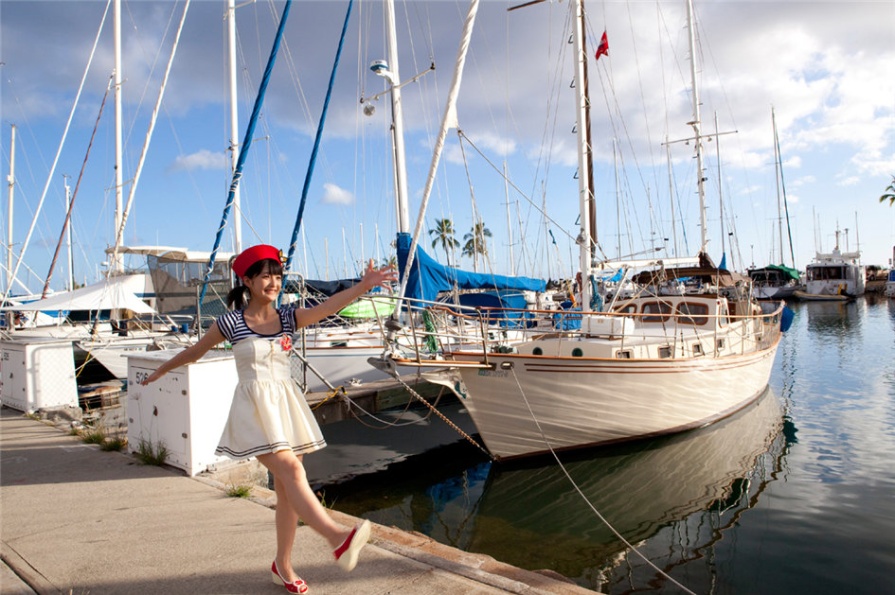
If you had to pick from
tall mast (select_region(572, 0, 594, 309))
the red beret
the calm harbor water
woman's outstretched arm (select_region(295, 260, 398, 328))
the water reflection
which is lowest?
the calm harbor water

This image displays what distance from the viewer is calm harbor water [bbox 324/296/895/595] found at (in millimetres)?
5941

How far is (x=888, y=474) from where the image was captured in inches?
341

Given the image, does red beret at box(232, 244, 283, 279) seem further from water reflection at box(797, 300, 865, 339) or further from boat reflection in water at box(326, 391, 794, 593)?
water reflection at box(797, 300, 865, 339)

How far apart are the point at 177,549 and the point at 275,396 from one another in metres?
1.70

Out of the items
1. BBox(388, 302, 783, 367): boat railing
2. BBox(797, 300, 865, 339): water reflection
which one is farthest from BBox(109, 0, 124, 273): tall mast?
BBox(797, 300, 865, 339): water reflection

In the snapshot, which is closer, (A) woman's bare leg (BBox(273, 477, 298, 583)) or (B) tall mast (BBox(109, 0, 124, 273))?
(A) woman's bare leg (BBox(273, 477, 298, 583))

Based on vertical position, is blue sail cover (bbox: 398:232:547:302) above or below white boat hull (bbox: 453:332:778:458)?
above

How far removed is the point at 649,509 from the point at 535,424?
2243 millimetres

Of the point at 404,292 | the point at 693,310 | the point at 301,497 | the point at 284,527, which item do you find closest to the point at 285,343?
the point at 301,497

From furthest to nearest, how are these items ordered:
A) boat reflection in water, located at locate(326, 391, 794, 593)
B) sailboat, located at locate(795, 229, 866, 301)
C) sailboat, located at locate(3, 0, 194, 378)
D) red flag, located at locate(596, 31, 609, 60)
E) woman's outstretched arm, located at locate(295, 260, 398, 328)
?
sailboat, located at locate(795, 229, 866, 301), sailboat, located at locate(3, 0, 194, 378), red flag, located at locate(596, 31, 609, 60), boat reflection in water, located at locate(326, 391, 794, 593), woman's outstretched arm, located at locate(295, 260, 398, 328)

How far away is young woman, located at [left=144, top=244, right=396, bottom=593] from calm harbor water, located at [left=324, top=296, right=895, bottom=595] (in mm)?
3640

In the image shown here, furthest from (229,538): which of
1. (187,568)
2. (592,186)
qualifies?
(592,186)

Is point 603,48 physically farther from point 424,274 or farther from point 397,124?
point 424,274

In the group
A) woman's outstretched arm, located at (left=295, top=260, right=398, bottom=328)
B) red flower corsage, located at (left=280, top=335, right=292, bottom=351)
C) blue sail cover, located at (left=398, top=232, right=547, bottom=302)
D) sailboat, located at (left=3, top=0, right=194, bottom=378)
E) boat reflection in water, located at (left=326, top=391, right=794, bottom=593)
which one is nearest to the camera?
woman's outstretched arm, located at (left=295, top=260, right=398, bottom=328)
